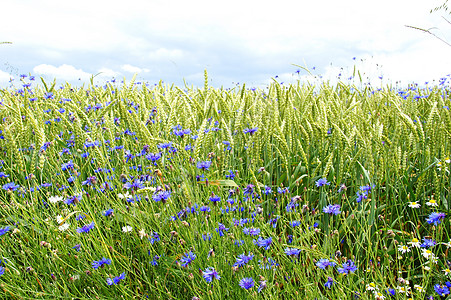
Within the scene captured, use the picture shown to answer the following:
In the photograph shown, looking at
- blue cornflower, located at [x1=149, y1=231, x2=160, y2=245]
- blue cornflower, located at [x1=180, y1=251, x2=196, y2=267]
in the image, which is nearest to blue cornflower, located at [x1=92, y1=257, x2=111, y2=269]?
blue cornflower, located at [x1=149, y1=231, x2=160, y2=245]

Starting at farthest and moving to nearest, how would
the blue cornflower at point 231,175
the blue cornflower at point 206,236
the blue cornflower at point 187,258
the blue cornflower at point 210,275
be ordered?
1. the blue cornflower at point 231,175
2. the blue cornflower at point 206,236
3. the blue cornflower at point 187,258
4. the blue cornflower at point 210,275

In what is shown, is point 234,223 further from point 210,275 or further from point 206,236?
point 210,275

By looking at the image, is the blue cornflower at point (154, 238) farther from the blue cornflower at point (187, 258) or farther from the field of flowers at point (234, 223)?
the blue cornflower at point (187, 258)

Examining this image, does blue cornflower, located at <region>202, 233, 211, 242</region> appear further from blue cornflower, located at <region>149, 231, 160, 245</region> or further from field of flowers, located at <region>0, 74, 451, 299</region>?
blue cornflower, located at <region>149, 231, 160, 245</region>

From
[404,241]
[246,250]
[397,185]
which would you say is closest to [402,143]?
[397,185]

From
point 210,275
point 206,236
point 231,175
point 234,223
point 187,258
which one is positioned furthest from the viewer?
point 231,175

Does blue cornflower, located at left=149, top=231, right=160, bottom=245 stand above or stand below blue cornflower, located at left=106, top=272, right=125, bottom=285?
above

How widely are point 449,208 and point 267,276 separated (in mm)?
1338

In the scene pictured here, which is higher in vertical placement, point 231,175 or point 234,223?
point 231,175

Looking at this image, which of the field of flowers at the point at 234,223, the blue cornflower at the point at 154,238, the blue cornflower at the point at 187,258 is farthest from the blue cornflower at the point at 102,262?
the blue cornflower at the point at 187,258

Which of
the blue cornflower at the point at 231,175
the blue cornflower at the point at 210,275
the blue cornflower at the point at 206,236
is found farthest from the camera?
the blue cornflower at the point at 231,175

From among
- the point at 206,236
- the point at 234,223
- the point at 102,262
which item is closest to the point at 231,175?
the point at 234,223

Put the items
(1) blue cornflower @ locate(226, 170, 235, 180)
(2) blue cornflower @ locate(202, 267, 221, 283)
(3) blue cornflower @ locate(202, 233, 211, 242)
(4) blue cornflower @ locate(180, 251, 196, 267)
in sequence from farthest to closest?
1. (1) blue cornflower @ locate(226, 170, 235, 180)
2. (3) blue cornflower @ locate(202, 233, 211, 242)
3. (4) blue cornflower @ locate(180, 251, 196, 267)
4. (2) blue cornflower @ locate(202, 267, 221, 283)

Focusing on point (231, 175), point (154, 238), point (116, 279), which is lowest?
point (116, 279)
